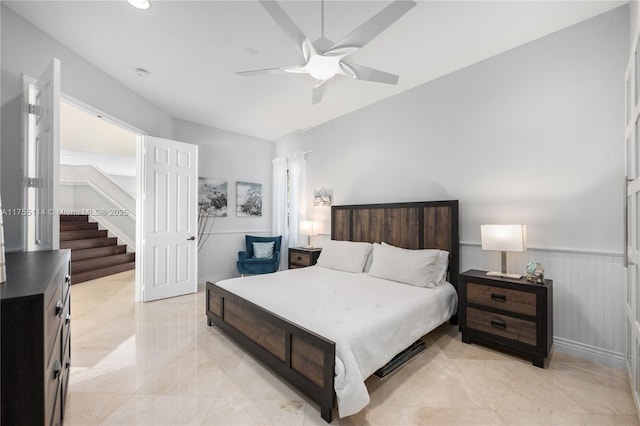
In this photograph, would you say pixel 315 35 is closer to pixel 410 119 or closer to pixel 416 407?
pixel 410 119

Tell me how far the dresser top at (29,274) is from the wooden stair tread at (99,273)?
4036mm

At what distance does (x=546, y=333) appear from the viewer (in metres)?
2.22

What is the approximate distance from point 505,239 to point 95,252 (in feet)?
23.2

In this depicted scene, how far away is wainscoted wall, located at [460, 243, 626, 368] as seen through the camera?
7.39 ft

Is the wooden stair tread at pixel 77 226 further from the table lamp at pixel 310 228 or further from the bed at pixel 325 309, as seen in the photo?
the table lamp at pixel 310 228

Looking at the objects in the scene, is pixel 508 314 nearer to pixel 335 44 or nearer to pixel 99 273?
pixel 335 44

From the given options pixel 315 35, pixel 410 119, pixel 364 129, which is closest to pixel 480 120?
pixel 410 119

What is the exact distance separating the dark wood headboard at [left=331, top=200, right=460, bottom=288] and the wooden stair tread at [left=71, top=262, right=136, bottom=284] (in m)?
4.63

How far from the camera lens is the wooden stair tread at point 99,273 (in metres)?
4.89

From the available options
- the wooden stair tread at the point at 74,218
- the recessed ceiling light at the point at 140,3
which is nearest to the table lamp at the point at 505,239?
the recessed ceiling light at the point at 140,3

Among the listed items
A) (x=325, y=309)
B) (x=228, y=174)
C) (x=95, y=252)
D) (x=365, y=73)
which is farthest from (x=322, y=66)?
(x=95, y=252)

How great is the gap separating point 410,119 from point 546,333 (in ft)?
8.83

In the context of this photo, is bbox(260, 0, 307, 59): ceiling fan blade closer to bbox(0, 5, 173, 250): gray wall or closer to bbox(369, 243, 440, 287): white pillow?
bbox(0, 5, 173, 250): gray wall

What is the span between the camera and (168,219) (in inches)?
161
